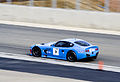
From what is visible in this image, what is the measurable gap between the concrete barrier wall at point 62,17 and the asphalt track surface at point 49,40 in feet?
6.02

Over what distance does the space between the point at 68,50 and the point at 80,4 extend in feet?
38.9

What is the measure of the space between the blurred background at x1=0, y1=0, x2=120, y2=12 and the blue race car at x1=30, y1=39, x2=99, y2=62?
33.6ft

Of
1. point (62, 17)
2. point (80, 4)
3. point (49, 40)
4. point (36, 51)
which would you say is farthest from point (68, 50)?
point (80, 4)

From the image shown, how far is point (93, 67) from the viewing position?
15.2 metres

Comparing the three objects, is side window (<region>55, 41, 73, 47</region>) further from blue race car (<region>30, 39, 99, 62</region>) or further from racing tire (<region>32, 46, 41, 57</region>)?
racing tire (<region>32, 46, 41, 57</region>)

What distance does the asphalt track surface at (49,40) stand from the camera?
13.6m

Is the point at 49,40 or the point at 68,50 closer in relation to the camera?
the point at 68,50

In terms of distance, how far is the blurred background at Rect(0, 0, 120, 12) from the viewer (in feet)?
85.8

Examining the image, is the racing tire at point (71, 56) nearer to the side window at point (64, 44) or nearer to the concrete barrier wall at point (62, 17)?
the side window at point (64, 44)

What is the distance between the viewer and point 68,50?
16156 millimetres

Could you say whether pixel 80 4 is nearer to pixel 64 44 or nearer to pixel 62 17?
pixel 62 17

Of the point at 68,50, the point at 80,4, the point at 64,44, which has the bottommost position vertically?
the point at 68,50

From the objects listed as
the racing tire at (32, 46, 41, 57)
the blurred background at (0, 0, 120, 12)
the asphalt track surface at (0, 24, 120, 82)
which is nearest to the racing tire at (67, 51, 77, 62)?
the asphalt track surface at (0, 24, 120, 82)

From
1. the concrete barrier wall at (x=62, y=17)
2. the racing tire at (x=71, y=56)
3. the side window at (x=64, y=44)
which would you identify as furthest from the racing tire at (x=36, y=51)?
the concrete barrier wall at (x=62, y=17)
